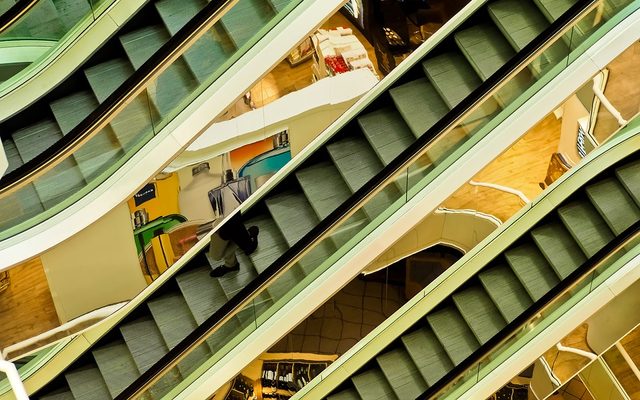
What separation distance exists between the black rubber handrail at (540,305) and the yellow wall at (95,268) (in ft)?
12.1

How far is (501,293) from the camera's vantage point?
11.3 m

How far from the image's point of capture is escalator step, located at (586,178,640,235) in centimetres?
1102

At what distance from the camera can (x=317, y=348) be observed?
1444 cm

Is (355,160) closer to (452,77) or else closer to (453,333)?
(452,77)

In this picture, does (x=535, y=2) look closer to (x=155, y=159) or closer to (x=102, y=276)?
(x=155, y=159)

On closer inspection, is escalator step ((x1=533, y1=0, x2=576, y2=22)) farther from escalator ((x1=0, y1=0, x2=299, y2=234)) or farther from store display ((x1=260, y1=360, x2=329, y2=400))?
store display ((x1=260, y1=360, x2=329, y2=400))

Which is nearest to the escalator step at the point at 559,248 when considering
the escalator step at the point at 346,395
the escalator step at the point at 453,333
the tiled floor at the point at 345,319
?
the escalator step at the point at 453,333

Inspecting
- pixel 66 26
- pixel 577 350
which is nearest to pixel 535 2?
pixel 577 350

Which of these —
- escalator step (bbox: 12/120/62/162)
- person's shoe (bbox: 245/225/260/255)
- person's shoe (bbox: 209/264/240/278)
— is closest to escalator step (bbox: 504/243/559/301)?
person's shoe (bbox: 245/225/260/255)

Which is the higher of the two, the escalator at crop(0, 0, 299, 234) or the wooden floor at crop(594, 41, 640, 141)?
the escalator at crop(0, 0, 299, 234)

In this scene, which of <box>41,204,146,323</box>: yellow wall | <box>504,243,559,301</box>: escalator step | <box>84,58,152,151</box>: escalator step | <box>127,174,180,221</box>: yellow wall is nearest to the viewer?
<box>84,58,152,151</box>: escalator step

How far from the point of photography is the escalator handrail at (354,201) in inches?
387

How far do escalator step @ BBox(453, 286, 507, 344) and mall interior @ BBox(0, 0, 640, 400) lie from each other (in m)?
0.02

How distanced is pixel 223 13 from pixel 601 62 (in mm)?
3102
